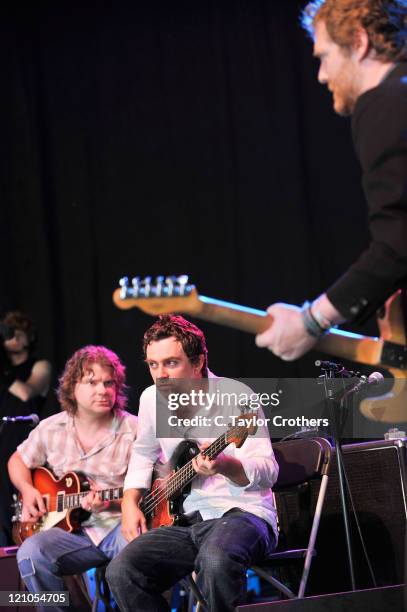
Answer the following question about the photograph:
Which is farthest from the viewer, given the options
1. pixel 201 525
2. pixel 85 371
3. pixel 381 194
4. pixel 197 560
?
pixel 85 371

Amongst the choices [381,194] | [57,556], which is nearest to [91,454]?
[57,556]

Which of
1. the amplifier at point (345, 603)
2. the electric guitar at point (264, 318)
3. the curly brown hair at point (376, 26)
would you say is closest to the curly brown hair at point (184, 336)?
the amplifier at point (345, 603)

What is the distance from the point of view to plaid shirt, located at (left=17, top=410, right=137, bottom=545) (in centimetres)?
384

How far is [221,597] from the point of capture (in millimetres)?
2945

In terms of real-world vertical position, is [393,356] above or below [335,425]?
above

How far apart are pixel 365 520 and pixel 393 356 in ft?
6.76

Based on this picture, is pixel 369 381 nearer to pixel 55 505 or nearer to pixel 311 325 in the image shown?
pixel 311 325

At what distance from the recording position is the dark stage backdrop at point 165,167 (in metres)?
5.32

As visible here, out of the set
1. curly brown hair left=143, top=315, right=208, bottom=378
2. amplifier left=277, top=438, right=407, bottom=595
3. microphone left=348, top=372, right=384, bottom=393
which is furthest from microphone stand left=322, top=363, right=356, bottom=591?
curly brown hair left=143, top=315, right=208, bottom=378

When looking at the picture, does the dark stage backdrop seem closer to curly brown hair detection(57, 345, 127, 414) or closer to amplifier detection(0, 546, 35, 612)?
curly brown hair detection(57, 345, 127, 414)

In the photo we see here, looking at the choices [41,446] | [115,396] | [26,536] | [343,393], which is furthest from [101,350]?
[343,393]

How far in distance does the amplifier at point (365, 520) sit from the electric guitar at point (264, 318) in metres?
1.80

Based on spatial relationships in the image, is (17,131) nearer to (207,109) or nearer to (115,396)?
(207,109)

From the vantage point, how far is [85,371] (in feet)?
13.8
